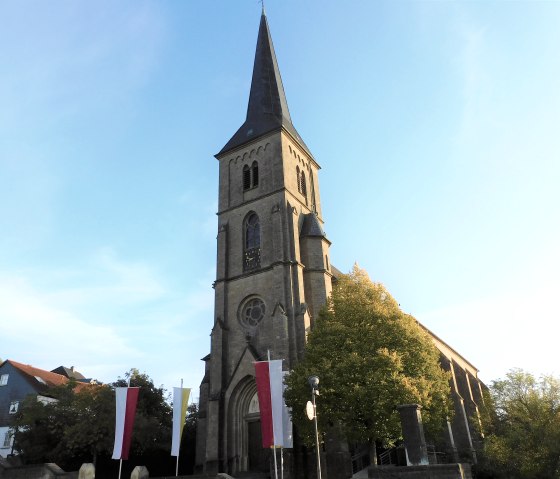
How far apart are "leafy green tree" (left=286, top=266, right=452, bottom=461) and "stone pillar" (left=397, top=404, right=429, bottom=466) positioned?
530 cm

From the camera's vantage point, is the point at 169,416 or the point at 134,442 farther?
the point at 169,416

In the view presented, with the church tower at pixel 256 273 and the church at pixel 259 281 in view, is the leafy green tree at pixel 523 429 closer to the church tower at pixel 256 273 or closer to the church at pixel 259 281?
the church at pixel 259 281

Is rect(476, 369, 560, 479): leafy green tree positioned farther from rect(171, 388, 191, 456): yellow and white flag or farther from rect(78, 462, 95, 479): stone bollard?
rect(78, 462, 95, 479): stone bollard

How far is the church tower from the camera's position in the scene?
28.5 meters

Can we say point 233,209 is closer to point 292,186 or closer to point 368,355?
point 292,186

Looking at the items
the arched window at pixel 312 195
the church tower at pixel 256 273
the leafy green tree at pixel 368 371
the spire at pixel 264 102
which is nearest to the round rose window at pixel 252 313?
the church tower at pixel 256 273

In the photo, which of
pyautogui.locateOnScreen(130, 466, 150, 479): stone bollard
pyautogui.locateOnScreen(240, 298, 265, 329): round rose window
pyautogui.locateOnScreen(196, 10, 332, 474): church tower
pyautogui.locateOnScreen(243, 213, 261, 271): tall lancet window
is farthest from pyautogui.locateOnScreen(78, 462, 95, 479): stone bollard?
pyautogui.locateOnScreen(243, 213, 261, 271): tall lancet window

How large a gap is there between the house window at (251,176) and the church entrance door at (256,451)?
17279 millimetres

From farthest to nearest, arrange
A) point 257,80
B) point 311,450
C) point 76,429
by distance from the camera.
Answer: point 257,80, point 76,429, point 311,450

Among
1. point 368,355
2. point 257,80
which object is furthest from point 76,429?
point 257,80

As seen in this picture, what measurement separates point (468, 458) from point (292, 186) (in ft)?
70.9

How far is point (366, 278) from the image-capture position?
26.8 m

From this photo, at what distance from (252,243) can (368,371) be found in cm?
1527

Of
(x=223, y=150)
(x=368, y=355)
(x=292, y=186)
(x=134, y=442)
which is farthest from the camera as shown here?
(x=223, y=150)
